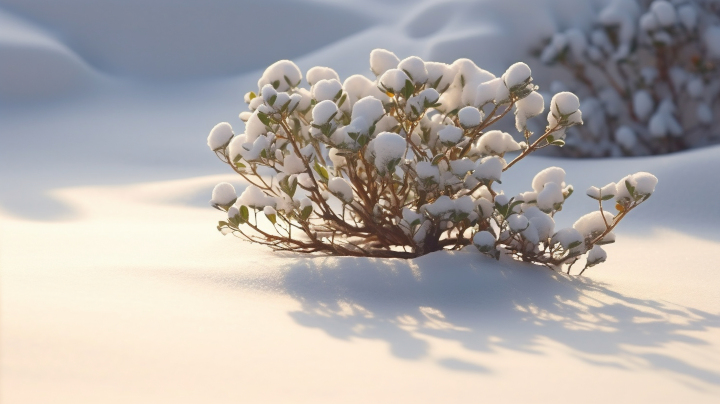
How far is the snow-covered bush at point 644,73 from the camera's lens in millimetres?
4660

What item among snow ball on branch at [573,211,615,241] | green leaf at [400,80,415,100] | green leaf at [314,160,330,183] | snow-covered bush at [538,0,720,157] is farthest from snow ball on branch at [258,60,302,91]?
snow-covered bush at [538,0,720,157]

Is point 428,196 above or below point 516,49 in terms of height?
below

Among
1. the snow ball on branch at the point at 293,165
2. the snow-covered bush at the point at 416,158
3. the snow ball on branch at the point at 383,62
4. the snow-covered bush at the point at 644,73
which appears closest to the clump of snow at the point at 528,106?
the snow-covered bush at the point at 416,158

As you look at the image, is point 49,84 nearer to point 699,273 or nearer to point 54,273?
point 54,273

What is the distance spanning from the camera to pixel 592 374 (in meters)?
1.41

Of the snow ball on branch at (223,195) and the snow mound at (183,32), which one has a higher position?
the snow mound at (183,32)

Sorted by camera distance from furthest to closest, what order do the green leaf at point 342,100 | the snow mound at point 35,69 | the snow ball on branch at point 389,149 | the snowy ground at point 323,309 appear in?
1. the snow mound at point 35,69
2. the green leaf at point 342,100
3. the snow ball on branch at point 389,149
4. the snowy ground at point 323,309

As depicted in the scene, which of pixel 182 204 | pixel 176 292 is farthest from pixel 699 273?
pixel 182 204

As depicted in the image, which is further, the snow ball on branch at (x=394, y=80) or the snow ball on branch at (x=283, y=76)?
the snow ball on branch at (x=283, y=76)

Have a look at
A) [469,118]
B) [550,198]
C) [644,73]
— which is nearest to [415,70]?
[469,118]

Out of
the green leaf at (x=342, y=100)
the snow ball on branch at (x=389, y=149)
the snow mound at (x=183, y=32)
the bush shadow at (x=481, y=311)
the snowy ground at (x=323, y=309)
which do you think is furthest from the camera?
the snow mound at (x=183, y=32)

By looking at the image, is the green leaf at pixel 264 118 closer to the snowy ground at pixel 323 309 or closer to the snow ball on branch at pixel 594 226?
the snowy ground at pixel 323 309

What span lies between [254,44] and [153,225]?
3910 millimetres

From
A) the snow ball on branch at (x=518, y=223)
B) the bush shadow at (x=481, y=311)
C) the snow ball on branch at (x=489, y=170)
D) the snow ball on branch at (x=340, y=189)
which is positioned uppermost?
the snow ball on branch at (x=340, y=189)
